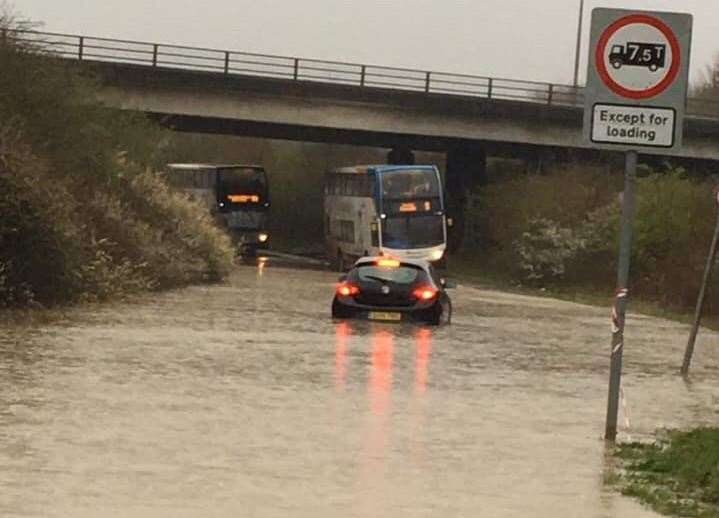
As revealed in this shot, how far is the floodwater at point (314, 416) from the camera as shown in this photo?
11.7 m

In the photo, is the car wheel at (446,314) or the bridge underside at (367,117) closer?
the car wheel at (446,314)

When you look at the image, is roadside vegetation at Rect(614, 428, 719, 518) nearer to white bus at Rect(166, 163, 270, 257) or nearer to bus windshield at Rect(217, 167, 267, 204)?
white bus at Rect(166, 163, 270, 257)

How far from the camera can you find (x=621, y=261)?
1516 cm

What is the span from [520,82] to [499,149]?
21.4 ft

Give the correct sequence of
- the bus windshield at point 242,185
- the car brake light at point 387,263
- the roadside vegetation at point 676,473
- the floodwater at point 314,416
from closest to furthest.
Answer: the floodwater at point 314,416 < the roadside vegetation at point 676,473 < the car brake light at point 387,263 < the bus windshield at point 242,185

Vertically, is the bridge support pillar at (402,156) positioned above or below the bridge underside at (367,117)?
below

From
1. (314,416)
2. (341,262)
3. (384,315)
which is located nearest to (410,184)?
(341,262)

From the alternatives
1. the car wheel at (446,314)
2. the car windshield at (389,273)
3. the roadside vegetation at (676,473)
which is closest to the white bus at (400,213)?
the car wheel at (446,314)

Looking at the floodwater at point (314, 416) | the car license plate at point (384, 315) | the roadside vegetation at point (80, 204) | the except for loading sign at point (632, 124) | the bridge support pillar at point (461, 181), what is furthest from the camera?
the bridge support pillar at point (461, 181)

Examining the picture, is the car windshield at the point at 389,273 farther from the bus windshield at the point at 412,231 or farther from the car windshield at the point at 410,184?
the car windshield at the point at 410,184

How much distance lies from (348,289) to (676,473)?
60.7 ft

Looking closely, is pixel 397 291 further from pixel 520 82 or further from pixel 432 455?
pixel 520 82

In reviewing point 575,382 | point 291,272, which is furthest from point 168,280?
point 575,382

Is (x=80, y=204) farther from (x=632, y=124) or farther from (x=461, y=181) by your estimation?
(x=461, y=181)
